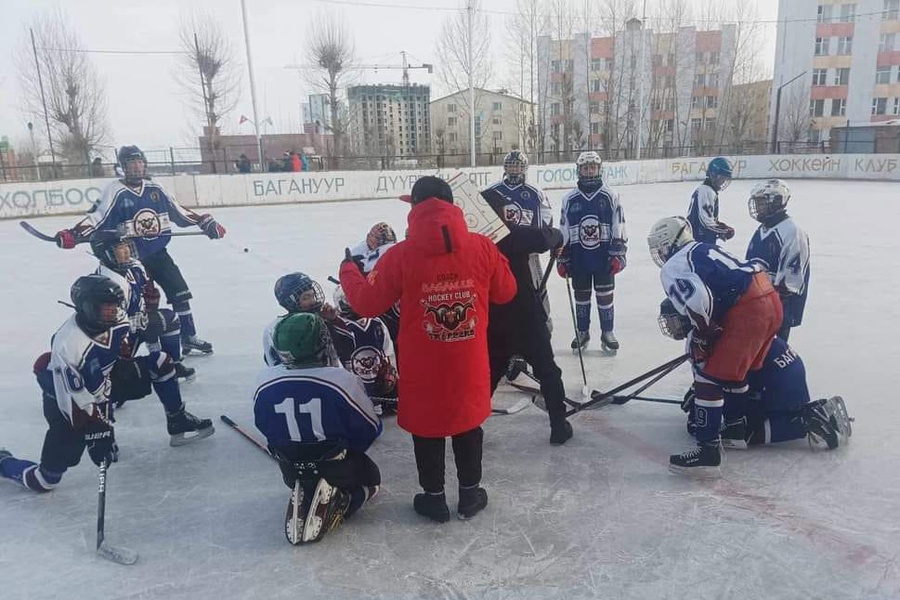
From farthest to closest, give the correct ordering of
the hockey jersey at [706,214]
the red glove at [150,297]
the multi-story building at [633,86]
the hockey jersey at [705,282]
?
1. the multi-story building at [633,86]
2. the hockey jersey at [706,214]
3. the red glove at [150,297]
4. the hockey jersey at [705,282]

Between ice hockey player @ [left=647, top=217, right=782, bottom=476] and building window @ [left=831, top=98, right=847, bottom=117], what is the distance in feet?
161

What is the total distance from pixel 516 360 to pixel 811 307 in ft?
11.4

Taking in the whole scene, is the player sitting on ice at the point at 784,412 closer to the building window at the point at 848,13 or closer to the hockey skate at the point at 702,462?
the hockey skate at the point at 702,462

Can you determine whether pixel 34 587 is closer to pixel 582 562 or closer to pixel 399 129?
pixel 582 562

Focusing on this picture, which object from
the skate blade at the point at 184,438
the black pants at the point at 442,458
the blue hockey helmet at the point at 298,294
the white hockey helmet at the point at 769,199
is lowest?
the skate blade at the point at 184,438

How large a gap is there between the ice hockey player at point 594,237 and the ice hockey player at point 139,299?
118 inches

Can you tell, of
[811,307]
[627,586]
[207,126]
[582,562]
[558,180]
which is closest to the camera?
[627,586]

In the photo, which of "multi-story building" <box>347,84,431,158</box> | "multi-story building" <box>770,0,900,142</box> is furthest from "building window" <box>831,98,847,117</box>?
"multi-story building" <box>347,84,431,158</box>

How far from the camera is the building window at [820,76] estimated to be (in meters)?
43.1

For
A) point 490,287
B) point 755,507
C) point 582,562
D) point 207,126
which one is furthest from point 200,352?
point 207,126

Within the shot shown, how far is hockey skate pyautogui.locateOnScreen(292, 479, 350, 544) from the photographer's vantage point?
2.64m

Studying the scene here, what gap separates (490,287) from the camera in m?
2.67

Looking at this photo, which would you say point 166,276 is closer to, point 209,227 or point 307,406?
point 209,227

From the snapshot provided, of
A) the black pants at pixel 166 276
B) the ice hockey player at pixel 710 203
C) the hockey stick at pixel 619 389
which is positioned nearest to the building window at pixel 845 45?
the ice hockey player at pixel 710 203
